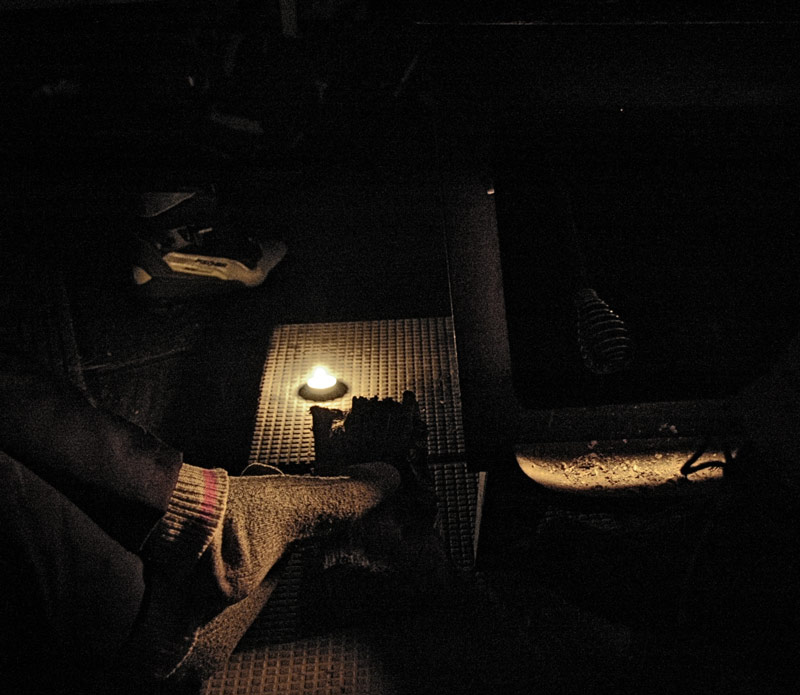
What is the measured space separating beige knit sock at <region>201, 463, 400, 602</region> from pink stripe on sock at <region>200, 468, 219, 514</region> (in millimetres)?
72

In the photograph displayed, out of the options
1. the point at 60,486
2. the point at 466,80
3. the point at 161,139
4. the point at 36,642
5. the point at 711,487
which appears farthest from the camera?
the point at 161,139

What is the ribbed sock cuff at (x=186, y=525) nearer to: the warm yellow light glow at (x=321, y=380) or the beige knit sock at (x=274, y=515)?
the beige knit sock at (x=274, y=515)

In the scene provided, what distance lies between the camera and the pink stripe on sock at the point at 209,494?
47.4 inches

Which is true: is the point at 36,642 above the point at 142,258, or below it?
below

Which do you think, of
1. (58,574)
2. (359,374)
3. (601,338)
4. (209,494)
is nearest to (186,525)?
(209,494)

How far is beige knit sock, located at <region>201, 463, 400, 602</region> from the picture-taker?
136 centimetres

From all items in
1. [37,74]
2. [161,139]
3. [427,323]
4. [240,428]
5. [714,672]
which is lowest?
[714,672]

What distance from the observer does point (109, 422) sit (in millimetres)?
1061

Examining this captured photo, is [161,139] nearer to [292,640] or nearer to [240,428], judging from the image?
[240,428]

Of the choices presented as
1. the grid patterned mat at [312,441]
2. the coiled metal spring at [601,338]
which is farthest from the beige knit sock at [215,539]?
the coiled metal spring at [601,338]

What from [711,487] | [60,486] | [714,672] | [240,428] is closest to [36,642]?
[60,486]

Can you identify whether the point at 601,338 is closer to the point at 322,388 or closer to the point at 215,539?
the point at 215,539

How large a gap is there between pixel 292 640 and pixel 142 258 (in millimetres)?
2623

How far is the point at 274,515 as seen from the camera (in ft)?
4.90
